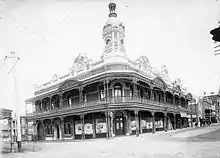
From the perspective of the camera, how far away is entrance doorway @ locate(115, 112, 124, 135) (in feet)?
32.3

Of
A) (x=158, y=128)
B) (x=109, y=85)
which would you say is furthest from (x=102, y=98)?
(x=158, y=128)

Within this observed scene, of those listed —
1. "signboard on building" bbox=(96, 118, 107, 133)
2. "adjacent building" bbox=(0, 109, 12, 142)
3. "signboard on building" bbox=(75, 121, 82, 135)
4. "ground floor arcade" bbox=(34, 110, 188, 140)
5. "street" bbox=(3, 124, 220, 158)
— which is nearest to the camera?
"street" bbox=(3, 124, 220, 158)

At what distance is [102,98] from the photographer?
32.0ft

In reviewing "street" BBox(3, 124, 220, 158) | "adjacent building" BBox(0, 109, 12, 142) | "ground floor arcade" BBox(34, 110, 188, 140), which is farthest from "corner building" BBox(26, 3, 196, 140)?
"street" BBox(3, 124, 220, 158)

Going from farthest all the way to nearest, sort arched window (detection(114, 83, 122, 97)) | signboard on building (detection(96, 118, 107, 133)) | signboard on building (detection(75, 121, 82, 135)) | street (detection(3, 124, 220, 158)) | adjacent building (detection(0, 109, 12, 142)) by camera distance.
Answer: signboard on building (detection(75, 121, 82, 135)), signboard on building (detection(96, 118, 107, 133)), arched window (detection(114, 83, 122, 97)), adjacent building (detection(0, 109, 12, 142)), street (detection(3, 124, 220, 158))

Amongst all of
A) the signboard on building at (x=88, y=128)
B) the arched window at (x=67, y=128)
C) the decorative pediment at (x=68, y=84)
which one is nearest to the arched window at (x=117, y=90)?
the decorative pediment at (x=68, y=84)

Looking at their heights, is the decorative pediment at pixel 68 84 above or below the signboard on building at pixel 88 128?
above

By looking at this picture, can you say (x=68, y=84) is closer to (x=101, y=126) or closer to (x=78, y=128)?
(x=78, y=128)

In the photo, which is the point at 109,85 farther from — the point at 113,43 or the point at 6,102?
the point at 6,102

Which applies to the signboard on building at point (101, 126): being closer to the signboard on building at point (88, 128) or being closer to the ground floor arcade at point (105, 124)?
the ground floor arcade at point (105, 124)

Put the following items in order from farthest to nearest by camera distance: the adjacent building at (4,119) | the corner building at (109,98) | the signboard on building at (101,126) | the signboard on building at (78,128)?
the signboard on building at (78,128) → the signboard on building at (101,126) → the corner building at (109,98) → the adjacent building at (4,119)

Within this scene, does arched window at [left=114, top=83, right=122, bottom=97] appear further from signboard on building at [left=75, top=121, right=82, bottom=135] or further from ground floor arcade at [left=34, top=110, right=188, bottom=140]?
signboard on building at [left=75, top=121, right=82, bottom=135]

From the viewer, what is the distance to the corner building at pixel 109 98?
9.09 meters

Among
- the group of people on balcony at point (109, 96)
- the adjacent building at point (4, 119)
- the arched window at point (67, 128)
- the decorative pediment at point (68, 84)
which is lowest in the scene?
the arched window at point (67, 128)
